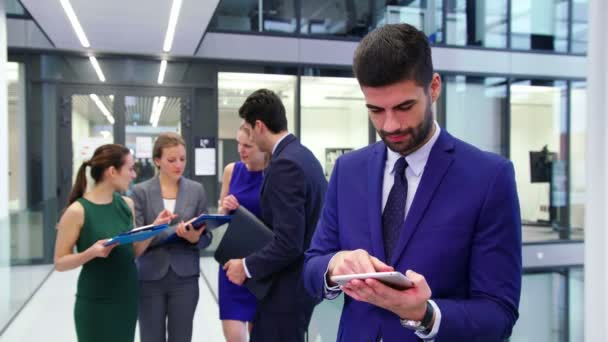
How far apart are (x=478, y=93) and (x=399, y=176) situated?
887cm

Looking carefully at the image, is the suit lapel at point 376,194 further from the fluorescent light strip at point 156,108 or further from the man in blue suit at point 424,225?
the fluorescent light strip at point 156,108

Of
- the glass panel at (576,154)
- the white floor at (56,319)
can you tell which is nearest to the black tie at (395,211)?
the white floor at (56,319)

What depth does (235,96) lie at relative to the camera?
7711mm

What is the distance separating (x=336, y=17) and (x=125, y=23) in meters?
3.87

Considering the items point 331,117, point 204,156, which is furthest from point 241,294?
point 331,117

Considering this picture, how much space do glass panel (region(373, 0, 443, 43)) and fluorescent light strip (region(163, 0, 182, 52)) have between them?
141 inches

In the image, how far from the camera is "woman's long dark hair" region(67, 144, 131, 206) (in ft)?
8.72

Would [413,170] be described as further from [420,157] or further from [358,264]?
[358,264]

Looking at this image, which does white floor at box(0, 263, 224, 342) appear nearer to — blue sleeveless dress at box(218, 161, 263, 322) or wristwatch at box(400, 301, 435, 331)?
blue sleeveless dress at box(218, 161, 263, 322)

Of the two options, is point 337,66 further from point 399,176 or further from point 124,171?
point 399,176

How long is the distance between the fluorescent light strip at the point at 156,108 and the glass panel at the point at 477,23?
17.1 feet

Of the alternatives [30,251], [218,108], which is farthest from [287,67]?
[30,251]

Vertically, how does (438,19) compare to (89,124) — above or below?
above

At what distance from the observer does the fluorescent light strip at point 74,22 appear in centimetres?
486
